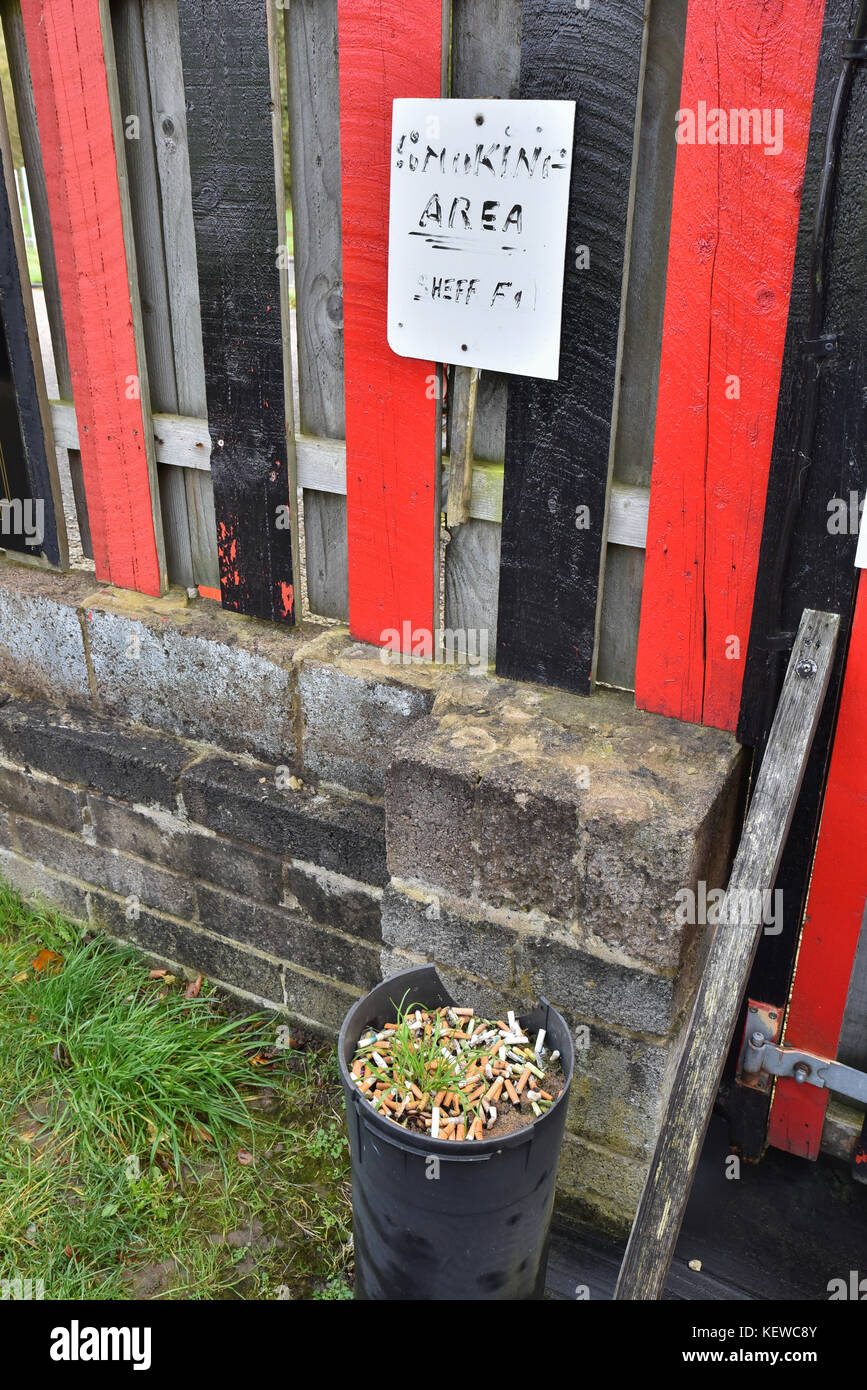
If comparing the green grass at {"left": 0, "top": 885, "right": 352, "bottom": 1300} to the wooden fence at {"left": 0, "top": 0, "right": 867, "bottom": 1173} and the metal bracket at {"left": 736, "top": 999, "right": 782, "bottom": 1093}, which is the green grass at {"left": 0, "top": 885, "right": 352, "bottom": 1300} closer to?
the metal bracket at {"left": 736, "top": 999, "right": 782, "bottom": 1093}

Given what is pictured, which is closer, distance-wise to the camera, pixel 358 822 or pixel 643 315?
pixel 643 315

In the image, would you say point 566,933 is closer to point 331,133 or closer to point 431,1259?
point 431,1259

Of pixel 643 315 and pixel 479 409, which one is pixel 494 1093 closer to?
pixel 479 409

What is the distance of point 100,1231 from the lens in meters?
3.04

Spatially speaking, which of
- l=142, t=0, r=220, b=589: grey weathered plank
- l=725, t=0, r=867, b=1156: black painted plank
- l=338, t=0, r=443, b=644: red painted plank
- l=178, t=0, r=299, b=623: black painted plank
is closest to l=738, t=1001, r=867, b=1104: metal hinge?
l=725, t=0, r=867, b=1156: black painted plank

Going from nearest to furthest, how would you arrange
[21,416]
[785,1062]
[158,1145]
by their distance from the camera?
[785,1062], [158,1145], [21,416]

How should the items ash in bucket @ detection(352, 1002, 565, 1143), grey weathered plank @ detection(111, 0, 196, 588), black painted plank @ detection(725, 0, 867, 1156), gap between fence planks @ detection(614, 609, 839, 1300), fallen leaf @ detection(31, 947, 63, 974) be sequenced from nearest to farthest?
black painted plank @ detection(725, 0, 867, 1156) → gap between fence planks @ detection(614, 609, 839, 1300) → ash in bucket @ detection(352, 1002, 565, 1143) → grey weathered plank @ detection(111, 0, 196, 588) → fallen leaf @ detection(31, 947, 63, 974)

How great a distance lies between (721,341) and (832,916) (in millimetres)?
1521

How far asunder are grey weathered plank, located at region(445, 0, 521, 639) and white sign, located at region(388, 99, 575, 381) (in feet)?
0.32

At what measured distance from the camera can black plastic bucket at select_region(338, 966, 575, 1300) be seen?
7.45 ft

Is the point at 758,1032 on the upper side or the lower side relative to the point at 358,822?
lower

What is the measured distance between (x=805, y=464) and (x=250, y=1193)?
2605mm

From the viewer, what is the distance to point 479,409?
2.83 meters

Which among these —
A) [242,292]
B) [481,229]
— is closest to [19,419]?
[242,292]
